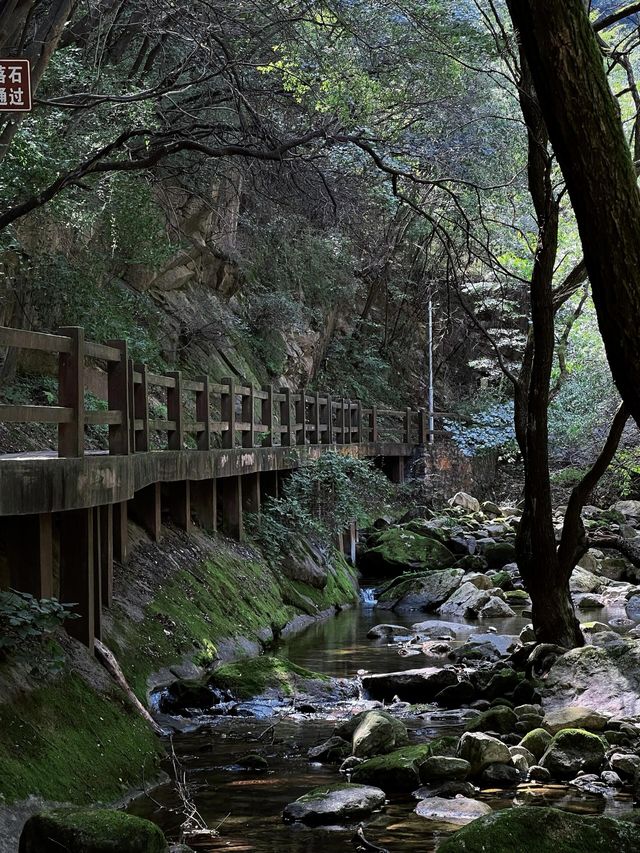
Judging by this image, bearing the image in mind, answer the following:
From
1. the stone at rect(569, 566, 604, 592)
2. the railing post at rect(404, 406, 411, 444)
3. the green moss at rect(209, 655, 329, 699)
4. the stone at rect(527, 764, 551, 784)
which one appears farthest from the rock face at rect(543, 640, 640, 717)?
the railing post at rect(404, 406, 411, 444)

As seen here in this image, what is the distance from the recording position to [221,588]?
1302 cm

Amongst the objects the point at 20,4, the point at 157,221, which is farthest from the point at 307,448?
the point at 20,4

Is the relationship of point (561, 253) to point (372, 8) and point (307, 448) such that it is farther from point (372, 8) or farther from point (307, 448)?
point (372, 8)

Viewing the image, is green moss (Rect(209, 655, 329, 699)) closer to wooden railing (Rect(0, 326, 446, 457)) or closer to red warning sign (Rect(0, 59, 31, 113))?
wooden railing (Rect(0, 326, 446, 457))

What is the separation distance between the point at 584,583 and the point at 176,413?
1007cm

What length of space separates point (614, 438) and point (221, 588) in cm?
549

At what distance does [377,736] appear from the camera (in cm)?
843

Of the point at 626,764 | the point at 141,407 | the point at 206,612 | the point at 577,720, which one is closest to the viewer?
the point at 626,764

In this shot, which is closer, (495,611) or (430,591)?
(495,611)

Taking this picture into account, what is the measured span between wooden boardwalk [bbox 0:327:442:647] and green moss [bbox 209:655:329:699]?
1485 mm

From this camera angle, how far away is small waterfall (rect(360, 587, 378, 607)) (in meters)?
18.9

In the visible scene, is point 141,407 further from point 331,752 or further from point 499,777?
point 499,777

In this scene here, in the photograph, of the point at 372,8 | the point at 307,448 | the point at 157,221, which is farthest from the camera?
the point at 307,448

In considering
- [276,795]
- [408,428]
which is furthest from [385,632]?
[408,428]
